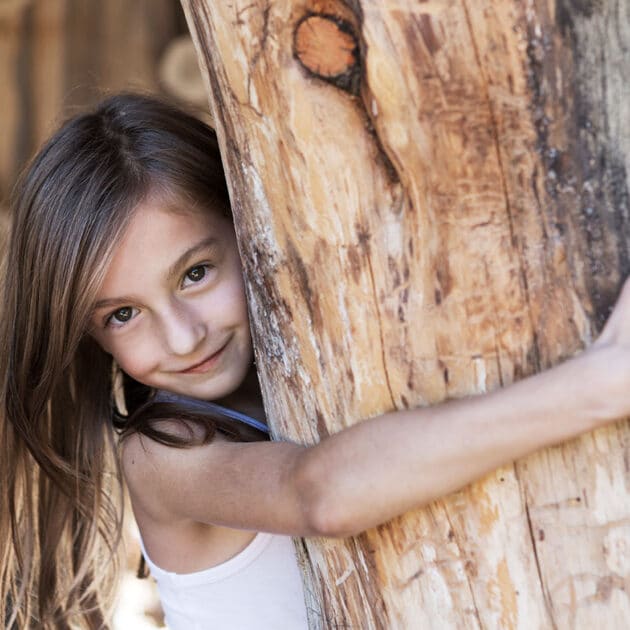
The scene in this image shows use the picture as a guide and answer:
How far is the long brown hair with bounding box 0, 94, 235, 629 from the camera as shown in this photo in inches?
64.6

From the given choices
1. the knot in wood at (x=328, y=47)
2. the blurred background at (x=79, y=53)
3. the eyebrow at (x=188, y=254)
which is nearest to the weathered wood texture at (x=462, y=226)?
the knot in wood at (x=328, y=47)

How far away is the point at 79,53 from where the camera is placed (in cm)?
475

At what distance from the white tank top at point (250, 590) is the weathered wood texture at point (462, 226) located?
520 millimetres

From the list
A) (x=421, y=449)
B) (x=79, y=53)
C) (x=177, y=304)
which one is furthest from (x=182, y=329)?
(x=79, y=53)

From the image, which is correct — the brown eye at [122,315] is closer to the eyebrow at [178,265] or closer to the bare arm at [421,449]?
the eyebrow at [178,265]

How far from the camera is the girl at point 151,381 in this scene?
4.74 feet

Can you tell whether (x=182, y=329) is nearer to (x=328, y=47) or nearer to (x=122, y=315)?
(x=122, y=315)

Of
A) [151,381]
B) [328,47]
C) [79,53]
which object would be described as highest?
[79,53]

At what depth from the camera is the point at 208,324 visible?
1.63 meters

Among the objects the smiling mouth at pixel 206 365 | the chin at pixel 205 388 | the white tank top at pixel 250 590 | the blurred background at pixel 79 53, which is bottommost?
the white tank top at pixel 250 590

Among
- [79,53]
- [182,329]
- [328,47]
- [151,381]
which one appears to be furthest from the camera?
[79,53]

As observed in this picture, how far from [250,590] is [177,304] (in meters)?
0.53

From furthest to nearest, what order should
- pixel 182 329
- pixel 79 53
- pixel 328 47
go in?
1. pixel 79 53
2. pixel 182 329
3. pixel 328 47

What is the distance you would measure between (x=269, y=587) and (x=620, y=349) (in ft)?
3.01
